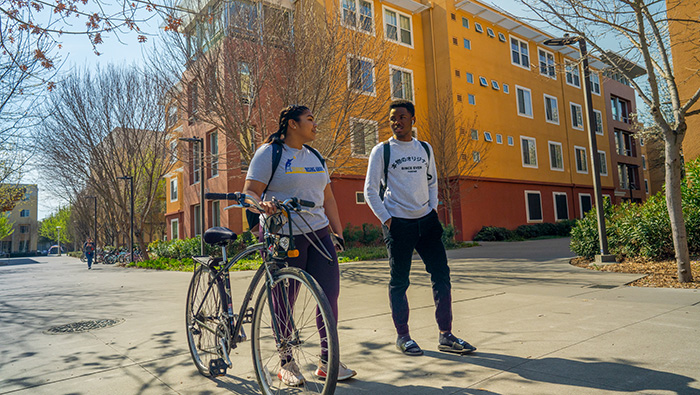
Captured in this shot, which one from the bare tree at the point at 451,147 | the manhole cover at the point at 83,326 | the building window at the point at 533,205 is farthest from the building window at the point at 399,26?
the manhole cover at the point at 83,326

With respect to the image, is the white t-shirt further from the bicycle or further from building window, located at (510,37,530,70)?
building window, located at (510,37,530,70)

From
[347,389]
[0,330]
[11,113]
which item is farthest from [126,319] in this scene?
[11,113]

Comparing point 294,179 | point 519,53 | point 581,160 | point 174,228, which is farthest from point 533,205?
point 294,179

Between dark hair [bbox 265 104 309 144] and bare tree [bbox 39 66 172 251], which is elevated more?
bare tree [bbox 39 66 172 251]

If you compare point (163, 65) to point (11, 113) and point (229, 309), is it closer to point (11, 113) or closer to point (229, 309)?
point (11, 113)

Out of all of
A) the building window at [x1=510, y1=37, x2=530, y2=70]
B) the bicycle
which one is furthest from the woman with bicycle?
the building window at [x1=510, y1=37, x2=530, y2=70]

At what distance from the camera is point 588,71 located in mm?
9773

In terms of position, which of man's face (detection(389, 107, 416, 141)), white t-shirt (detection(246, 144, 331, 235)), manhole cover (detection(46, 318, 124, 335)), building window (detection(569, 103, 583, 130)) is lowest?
manhole cover (detection(46, 318, 124, 335))

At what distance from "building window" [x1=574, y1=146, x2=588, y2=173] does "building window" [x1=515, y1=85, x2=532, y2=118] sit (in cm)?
537

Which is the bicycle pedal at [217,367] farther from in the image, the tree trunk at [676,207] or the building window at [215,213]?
the building window at [215,213]

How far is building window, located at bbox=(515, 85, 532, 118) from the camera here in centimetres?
2825

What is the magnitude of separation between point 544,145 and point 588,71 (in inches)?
813

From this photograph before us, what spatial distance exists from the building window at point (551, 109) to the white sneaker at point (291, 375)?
99.5ft

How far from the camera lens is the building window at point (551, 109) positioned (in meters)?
29.8
